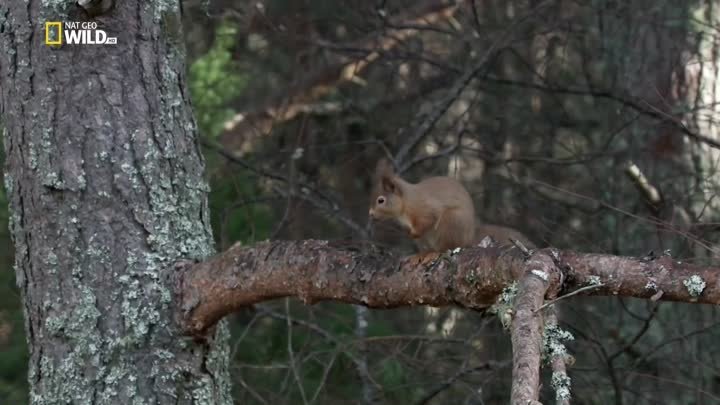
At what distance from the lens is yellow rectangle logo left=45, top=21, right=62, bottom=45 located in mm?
2691

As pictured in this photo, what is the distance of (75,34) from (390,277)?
41.1 inches

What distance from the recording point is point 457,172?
521 centimetres

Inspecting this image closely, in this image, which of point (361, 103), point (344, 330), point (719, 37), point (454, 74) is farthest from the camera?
point (361, 103)

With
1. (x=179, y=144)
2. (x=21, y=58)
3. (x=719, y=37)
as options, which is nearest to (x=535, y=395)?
(x=179, y=144)

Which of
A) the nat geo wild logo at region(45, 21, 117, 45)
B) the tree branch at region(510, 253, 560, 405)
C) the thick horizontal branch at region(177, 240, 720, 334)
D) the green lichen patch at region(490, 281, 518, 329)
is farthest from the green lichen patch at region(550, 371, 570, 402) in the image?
the nat geo wild logo at region(45, 21, 117, 45)

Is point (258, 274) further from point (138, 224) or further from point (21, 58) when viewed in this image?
point (21, 58)

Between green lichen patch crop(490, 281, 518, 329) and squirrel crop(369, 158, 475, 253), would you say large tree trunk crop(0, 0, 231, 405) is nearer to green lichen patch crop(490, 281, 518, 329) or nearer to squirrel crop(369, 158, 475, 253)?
green lichen patch crop(490, 281, 518, 329)

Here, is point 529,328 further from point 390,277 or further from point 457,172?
point 457,172

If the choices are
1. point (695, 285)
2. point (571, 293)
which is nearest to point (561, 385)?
point (571, 293)

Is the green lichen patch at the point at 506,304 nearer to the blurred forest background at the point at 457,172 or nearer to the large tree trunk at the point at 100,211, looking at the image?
the large tree trunk at the point at 100,211

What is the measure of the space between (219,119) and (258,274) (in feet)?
9.45

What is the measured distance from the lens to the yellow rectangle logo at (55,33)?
2.69 m

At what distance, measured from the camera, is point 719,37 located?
4.50 meters

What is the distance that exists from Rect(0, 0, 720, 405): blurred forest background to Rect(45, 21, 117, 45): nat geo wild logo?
1.12 m
